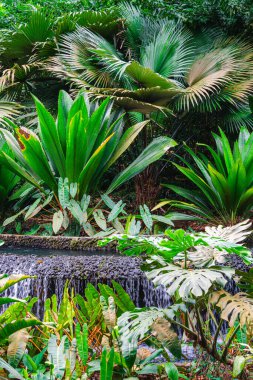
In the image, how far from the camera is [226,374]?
2.01 metres

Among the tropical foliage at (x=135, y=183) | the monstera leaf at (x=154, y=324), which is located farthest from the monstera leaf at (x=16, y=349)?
the monstera leaf at (x=154, y=324)

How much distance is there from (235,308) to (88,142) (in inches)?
129

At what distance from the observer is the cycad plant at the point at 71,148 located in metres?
4.67

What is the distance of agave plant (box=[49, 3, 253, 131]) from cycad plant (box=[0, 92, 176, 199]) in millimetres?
648

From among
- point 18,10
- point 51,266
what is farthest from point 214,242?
point 18,10

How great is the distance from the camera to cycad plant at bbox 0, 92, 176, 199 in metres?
4.67

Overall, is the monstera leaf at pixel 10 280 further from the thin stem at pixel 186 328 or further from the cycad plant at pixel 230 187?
the cycad plant at pixel 230 187

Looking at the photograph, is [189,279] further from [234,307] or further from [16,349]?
[16,349]

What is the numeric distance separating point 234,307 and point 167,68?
4.61 m

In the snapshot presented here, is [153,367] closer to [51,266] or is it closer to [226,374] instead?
[226,374]

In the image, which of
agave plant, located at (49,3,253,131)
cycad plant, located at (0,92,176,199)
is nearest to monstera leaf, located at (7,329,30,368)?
cycad plant, located at (0,92,176,199)

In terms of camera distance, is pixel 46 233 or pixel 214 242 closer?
pixel 214 242

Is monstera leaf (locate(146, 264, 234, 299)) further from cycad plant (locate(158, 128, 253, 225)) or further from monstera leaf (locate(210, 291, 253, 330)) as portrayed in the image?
cycad plant (locate(158, 128, 253, 225))

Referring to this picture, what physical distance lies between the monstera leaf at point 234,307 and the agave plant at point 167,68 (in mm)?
3830
